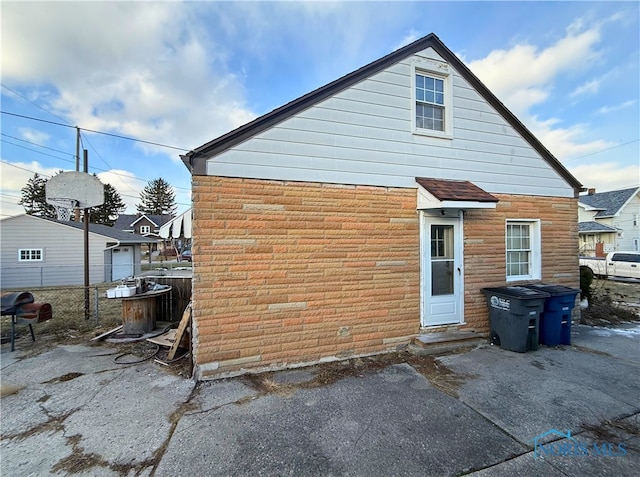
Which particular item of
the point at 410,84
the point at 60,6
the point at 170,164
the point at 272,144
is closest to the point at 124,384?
the point at 272,144

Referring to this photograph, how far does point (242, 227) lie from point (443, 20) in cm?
683

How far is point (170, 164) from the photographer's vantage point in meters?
17.6

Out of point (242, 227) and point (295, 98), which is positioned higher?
point (295, 98)

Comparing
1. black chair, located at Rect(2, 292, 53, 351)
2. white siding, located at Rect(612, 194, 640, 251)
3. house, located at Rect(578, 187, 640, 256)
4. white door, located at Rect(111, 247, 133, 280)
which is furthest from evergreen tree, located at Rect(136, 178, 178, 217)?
white siding, located at Rect(612, 194, 640, 251)

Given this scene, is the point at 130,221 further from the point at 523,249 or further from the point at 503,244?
the point at 523,249

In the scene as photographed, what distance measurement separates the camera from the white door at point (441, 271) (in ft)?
17.4

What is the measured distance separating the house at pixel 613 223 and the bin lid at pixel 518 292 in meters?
25.0

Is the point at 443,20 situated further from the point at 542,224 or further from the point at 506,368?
the point at 506,368

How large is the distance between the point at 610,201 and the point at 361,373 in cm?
3491

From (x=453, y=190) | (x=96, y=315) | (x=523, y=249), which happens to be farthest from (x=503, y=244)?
(x=96, y=315)

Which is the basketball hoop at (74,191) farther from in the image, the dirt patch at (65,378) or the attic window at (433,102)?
the attic window at (433,102)

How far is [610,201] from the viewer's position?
1019 inches

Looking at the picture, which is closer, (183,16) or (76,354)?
(76,354)

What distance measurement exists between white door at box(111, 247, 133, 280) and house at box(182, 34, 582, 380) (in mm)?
18146
